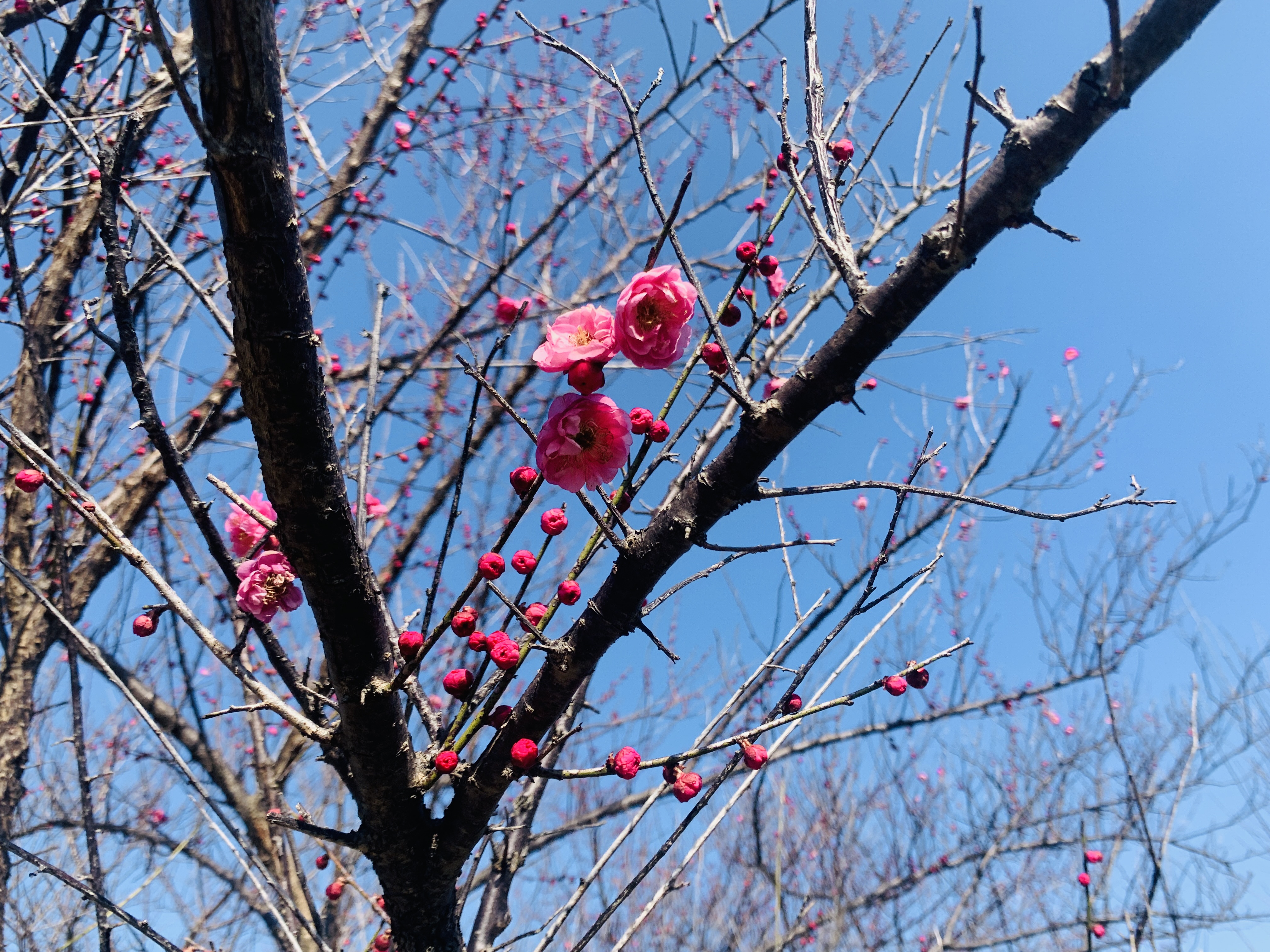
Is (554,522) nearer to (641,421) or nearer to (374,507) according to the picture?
(641,421)

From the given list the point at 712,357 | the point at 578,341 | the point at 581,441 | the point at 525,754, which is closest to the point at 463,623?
the point at 525,754

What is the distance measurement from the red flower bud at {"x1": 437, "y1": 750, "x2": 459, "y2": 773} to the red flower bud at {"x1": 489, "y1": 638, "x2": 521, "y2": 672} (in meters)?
0.29

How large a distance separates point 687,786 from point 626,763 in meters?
0.20

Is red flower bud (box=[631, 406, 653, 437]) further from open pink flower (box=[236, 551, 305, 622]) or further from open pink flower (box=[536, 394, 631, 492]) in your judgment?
open pink flower (box=[236, 551, 305, 622])

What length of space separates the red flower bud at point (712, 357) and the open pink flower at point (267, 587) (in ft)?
3.42

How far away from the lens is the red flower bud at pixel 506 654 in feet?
4.83

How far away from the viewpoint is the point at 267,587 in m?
1.73

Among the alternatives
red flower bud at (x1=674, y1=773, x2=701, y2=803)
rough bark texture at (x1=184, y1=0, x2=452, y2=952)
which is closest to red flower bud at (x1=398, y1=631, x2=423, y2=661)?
rough bark texture at (x1=184, y1=0, x2=452, y2=952)

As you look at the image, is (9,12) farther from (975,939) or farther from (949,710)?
(975,939)

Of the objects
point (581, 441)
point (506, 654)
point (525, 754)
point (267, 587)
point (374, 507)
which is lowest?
point (525, 754)

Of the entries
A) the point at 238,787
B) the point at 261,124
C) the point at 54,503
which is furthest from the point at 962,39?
the point at 238,787

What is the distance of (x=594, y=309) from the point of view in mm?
1428

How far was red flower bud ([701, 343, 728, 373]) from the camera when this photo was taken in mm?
1473

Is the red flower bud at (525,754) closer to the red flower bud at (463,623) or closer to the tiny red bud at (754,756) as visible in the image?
the red flower bud at (463,623)
